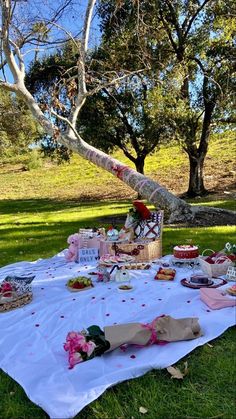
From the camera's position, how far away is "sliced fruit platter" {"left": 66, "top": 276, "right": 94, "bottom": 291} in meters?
4.47

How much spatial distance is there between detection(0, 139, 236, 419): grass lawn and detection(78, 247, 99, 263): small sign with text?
127 centimetres

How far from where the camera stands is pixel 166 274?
4668mm

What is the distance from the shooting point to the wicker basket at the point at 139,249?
5547mm

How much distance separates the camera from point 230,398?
2438 mm

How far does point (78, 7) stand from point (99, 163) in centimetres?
401

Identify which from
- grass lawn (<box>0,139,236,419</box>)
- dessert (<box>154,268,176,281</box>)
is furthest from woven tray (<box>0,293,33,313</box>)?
dessert (<box>154,268,176,281</box>)

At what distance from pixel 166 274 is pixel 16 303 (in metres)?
1.78

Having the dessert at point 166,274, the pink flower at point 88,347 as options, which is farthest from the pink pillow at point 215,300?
the pink flower at point 88,347

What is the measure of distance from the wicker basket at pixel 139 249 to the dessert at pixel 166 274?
0.75m

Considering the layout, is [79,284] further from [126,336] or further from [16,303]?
[126,336]

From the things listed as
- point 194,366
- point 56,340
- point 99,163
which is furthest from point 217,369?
point 99,163

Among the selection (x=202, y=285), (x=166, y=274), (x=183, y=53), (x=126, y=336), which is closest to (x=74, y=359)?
(x=126, y=336)

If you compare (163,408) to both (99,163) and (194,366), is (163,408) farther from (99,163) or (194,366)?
(99,163)

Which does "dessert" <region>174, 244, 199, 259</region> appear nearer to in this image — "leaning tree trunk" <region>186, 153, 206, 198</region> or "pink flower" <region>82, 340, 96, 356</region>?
"pink flower" <region>82, 340, 96, 356</region>
